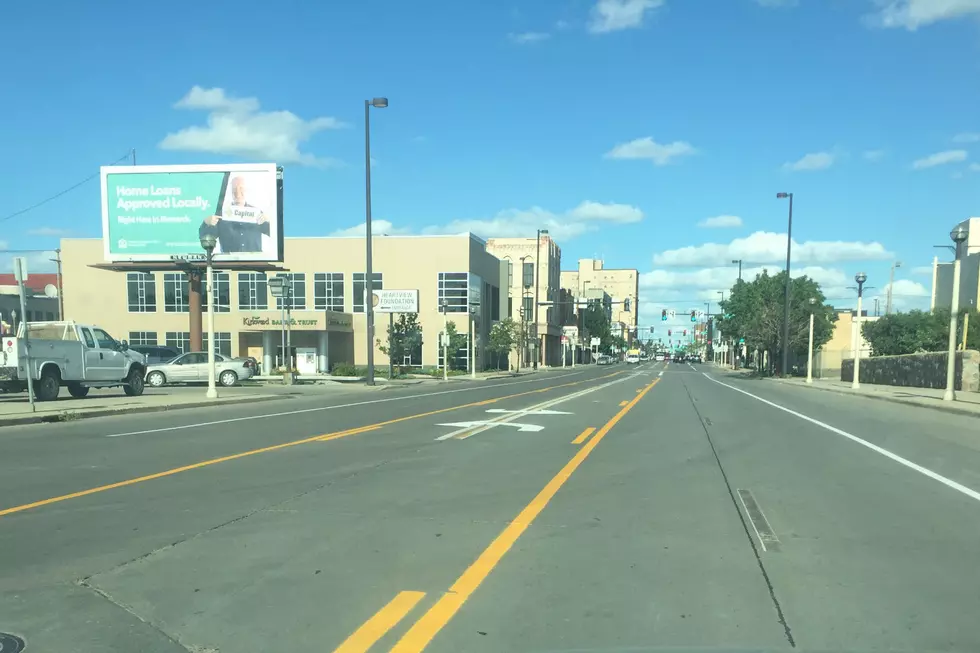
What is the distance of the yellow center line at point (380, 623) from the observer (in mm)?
4336

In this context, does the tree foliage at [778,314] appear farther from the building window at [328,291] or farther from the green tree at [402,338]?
the building window at [328,291]

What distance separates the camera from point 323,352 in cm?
6216

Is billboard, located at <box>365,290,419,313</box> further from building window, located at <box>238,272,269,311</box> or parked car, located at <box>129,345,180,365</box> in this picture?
building window, located at <box>238,272,269,311</box>

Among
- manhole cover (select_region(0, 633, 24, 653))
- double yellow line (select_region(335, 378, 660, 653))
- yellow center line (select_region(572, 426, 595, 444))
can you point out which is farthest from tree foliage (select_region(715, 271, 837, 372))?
manhole cover (select_region(0, 633, 24, 653))

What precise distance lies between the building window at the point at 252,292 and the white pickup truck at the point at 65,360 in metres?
42.2

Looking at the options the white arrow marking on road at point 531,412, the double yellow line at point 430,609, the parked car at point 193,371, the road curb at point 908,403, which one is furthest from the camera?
the parked car at point 193,371

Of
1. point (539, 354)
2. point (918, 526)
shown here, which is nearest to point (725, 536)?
point (918, 526)

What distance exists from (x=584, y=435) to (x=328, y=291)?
181 ft

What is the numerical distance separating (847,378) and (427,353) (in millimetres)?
34270

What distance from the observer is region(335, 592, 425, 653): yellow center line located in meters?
4.34

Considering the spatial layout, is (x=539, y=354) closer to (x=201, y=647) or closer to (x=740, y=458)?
(x=740, y=458)

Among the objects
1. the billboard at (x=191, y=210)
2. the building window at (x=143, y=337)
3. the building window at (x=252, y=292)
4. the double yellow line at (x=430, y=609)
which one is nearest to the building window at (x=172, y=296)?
the building window at (x=143, y=337)

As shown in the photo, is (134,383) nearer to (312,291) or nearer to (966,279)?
(312,291)

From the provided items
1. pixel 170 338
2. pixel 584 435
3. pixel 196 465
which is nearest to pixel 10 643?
pixel 196 465
